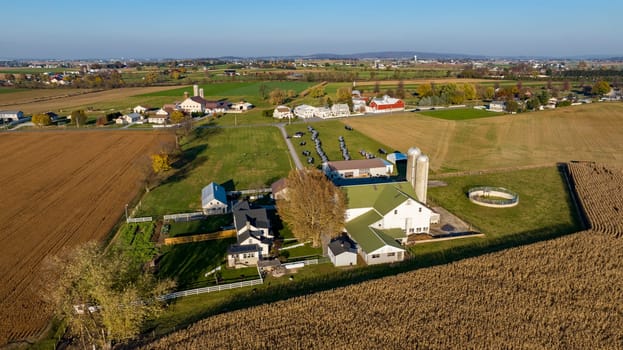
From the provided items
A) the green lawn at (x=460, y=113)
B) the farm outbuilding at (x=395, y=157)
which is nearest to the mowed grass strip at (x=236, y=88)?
the green lawn at (x=460, y=113)

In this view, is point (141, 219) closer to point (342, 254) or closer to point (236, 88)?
point (342, 254)

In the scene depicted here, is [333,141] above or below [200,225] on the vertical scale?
above

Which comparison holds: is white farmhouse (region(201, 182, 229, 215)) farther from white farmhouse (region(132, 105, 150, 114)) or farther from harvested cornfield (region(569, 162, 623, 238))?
white farmhouse (region(132, 105, 150, 114))

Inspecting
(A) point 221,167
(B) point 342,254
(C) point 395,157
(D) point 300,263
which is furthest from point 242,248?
(C) point 395,157

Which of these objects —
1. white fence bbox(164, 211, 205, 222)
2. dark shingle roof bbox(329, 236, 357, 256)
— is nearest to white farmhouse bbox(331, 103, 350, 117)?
white fence bbox(164, 211, 205, 222)

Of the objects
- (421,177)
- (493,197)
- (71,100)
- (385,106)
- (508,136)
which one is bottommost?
(493,197)

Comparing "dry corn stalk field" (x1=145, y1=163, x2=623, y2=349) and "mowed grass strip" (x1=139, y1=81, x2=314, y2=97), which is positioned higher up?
"mowed grass strip" (x1=139, y1=81, x2=314, y2=97)
